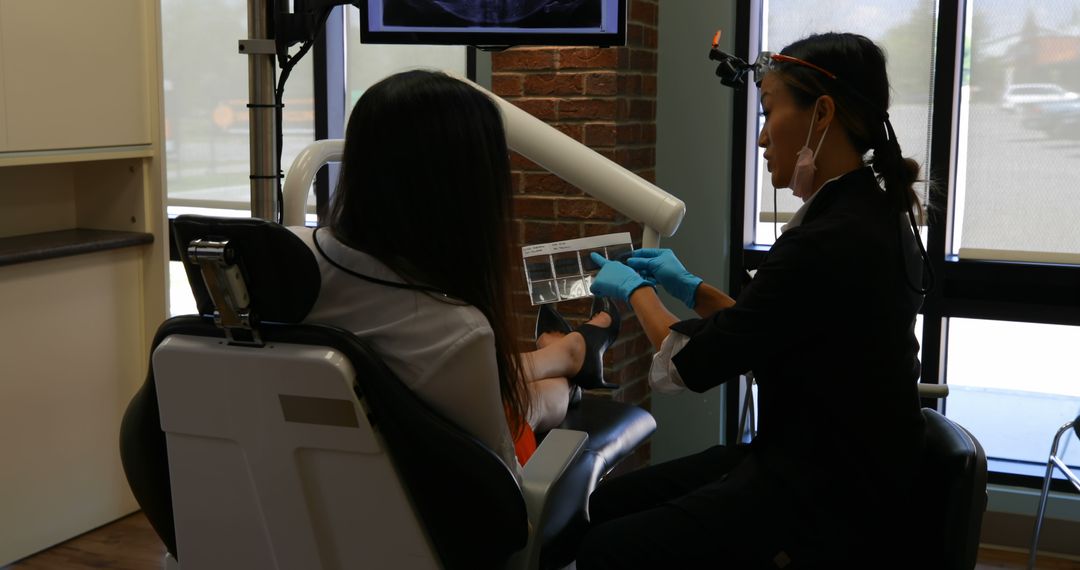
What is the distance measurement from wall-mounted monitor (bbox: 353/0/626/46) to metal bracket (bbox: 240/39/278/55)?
207 millimetres

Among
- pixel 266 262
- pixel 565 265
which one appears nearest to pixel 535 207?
pixel 565 265

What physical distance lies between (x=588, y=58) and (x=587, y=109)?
0.13 meters

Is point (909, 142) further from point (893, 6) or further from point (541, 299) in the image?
point (541, 299)

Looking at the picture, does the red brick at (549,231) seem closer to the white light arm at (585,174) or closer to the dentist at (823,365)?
the white light arm at (585,174)

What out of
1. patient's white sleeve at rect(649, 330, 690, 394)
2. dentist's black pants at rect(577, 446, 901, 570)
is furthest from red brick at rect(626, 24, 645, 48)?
dentist's black pants at rect(577, 446, 901, 570)

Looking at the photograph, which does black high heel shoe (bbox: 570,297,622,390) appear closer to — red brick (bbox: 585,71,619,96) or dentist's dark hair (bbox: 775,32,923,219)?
dentist's dark hair (bbox: 775,32,923,219)

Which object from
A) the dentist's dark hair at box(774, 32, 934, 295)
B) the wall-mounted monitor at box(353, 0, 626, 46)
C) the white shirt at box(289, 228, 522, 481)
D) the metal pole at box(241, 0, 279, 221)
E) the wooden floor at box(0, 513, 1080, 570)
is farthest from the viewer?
the wooden floor at box(0, 513, 1080, 570)

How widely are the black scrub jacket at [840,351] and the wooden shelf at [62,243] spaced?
1.91 m

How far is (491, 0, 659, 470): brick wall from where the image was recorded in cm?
290

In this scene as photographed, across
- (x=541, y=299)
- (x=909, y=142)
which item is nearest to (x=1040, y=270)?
(x=909, y=142)

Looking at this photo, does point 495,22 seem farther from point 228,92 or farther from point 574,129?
point 228,92

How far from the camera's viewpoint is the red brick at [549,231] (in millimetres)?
2977

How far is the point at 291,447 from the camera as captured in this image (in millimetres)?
1360

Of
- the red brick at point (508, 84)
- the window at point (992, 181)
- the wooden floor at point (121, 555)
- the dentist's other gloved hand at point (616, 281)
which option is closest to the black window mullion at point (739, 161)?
the window at point (992, 181)
